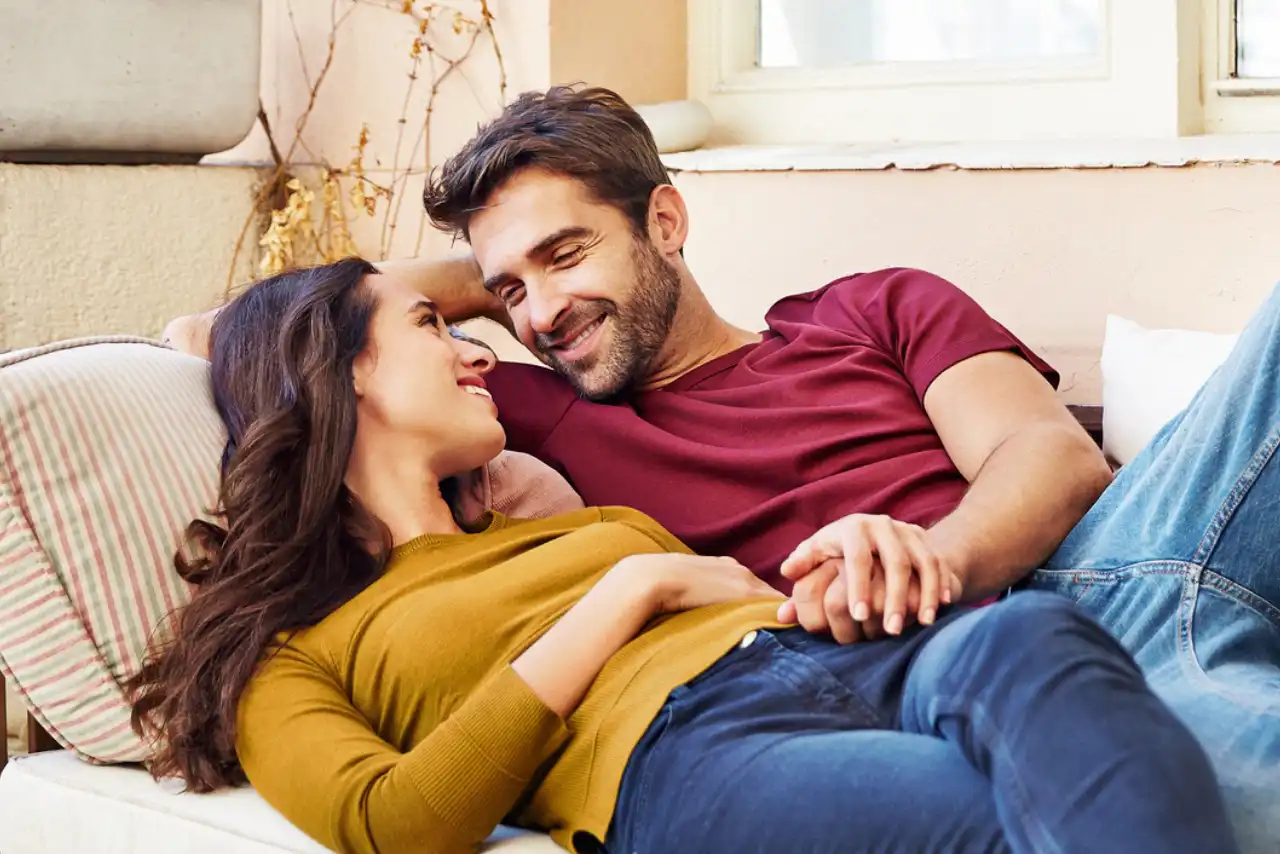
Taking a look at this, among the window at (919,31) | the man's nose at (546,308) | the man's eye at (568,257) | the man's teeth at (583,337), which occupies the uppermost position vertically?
the window at (919,31)

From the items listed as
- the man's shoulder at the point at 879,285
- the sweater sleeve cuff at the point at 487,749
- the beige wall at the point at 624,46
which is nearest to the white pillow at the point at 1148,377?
the man's shoulder at the point at 879,285

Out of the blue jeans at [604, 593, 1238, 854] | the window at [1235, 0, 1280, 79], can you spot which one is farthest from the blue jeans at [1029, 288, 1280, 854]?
the window at [1235, 0, 1280, 79]

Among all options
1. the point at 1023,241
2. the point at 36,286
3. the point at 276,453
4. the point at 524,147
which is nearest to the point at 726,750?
the point at 276,453

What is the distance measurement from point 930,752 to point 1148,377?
0.98 m

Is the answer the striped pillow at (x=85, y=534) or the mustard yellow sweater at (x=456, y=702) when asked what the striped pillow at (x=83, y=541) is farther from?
the mustard yellow sweater at (x=456, y=702)

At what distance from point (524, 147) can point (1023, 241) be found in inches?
33.1

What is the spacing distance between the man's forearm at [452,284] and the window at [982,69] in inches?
36.7

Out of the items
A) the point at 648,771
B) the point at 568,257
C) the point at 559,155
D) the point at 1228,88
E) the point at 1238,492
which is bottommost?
the point at 648,771

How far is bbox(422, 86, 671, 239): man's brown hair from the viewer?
6.76 ft

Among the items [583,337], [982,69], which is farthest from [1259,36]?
[583,337]

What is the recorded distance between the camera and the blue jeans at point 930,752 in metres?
1.04

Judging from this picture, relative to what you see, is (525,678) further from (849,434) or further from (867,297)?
(867,297)

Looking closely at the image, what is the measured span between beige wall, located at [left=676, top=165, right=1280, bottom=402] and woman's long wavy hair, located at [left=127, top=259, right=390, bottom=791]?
934 millimetres

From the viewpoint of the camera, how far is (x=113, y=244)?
8.94 feet
